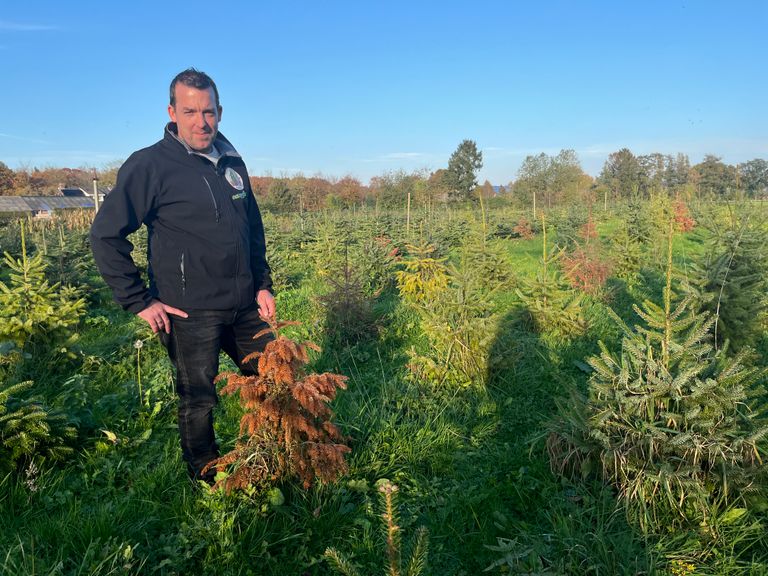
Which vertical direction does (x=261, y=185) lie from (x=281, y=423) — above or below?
above

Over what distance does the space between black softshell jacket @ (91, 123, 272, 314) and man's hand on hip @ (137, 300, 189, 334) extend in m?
0.03

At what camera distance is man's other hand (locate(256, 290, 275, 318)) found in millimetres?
2955

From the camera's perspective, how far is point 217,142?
285 cm

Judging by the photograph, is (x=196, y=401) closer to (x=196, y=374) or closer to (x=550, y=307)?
(x=196, y=374)

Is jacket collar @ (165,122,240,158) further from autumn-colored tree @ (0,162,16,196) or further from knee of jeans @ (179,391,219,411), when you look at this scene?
autumn-colored tree @ (0,162,16,196)

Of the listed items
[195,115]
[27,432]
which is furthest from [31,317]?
[195,115]

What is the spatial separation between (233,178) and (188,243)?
0.48 m

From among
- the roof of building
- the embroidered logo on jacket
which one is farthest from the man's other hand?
the roof of building

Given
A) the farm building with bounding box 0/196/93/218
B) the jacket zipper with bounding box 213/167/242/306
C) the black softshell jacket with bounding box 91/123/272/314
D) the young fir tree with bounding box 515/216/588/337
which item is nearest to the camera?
the black softshell jacket with bounding box 91/123/272/314

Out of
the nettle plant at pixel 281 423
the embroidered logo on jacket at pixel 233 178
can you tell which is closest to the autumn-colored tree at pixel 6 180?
the embroidered logo on jacket at pixel 233 178

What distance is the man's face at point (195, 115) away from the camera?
2.53 m

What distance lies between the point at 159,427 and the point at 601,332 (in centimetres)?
482

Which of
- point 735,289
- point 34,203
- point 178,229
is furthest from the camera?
point 34,203

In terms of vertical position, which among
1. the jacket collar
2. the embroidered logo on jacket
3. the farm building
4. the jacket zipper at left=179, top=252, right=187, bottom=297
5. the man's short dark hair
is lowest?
the jacket zipper at left=179, top=252, right=187, bottom=297
